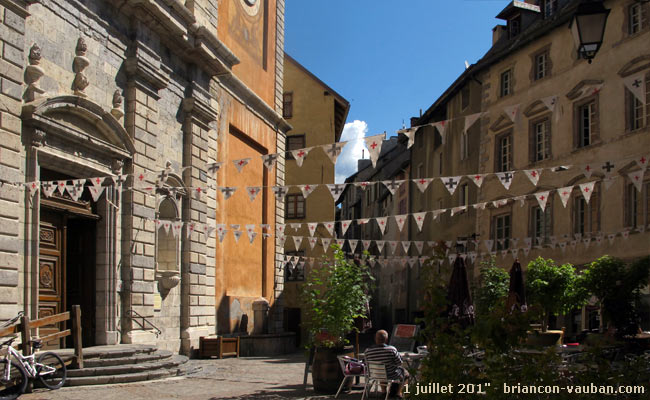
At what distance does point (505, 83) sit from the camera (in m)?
26.8

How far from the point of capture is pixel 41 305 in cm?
1267

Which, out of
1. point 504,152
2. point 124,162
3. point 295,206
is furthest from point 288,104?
point 124,162

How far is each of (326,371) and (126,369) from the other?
350cm

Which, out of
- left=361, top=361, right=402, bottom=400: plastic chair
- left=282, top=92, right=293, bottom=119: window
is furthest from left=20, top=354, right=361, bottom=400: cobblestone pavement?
left=282, top=92, right=293, bottom=119: window

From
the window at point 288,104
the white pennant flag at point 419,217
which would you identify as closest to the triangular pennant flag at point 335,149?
the white pennant flag at point 419,217

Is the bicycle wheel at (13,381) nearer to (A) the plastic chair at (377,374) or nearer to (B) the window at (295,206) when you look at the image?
(A) the plastic chair at (377,374)

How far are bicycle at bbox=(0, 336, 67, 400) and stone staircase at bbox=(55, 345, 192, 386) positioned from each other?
0.45 meters

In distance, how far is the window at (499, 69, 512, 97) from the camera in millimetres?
26316

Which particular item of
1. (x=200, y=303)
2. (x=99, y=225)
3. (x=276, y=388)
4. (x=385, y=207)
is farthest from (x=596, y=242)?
(x=385, y=207)

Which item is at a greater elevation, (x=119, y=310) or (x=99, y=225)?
(x=99, y=225)

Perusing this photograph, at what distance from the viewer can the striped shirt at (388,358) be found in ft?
32.1

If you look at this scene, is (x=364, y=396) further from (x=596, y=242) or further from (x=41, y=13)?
(x=596, y=242)

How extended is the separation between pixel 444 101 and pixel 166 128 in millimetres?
18271

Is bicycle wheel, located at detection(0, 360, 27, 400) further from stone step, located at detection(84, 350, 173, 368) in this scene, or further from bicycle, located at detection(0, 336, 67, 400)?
stone step, located at detection(84, 350, 173, 368)
